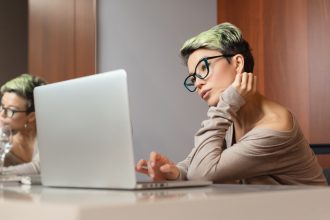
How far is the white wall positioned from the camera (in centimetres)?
298

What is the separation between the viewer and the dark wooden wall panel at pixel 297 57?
2.40 meters

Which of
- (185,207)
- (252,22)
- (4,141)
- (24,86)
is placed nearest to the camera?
(185,207)

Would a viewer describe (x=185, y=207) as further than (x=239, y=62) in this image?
No

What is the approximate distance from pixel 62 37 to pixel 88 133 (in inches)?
84.5

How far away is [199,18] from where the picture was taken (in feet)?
10.2

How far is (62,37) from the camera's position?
119 inches

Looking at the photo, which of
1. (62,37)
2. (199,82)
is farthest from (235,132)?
(62,37)

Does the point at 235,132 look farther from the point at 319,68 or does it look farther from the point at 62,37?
the point at 62,37

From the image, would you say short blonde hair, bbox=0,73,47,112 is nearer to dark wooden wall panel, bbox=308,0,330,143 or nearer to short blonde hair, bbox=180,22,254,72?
short blonde hair, bbox=180,22,254,72

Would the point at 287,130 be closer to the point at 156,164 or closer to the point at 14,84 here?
the point at 156,164

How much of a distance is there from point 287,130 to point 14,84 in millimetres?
1529

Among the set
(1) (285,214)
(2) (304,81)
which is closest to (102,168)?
(1) (285,214)

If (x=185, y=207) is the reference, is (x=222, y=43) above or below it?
above

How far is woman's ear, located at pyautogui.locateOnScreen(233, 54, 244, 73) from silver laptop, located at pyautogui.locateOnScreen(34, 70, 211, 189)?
0.68 m
